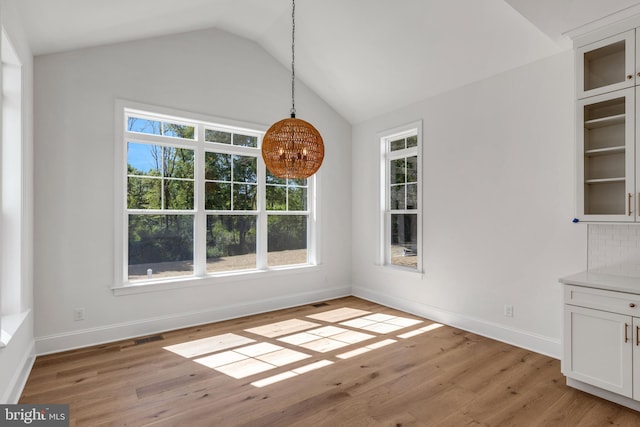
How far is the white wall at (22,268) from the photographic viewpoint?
2334mm

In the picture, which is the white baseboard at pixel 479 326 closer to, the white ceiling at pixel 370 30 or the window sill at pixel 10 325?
the white ceiling at pixel 370 30

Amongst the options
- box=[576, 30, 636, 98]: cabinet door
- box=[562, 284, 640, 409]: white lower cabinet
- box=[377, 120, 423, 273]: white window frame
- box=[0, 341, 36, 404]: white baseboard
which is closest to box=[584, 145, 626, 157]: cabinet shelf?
box=[576, 30, 636, 98]: cabinet door

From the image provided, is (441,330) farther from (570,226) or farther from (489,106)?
(489,106)

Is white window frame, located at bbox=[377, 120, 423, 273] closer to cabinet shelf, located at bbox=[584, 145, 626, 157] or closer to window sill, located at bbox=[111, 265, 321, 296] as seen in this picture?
window sill, located at bbox=[111, 265, 321, 296]

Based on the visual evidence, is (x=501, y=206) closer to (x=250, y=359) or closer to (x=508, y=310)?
(x=508, y=310)

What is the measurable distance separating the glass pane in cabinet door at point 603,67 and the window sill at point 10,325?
4720 mm

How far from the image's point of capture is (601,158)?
2.86 meters

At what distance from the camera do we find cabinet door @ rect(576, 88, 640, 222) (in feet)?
8.79

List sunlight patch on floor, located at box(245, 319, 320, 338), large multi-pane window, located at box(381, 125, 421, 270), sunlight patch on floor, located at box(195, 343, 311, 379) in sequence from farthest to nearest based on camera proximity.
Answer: large multi-pane window, located at box(381, 125, 421, 270), sunlight patch on floor, located at box(245, 319, 320, 338), sunlight patch on floor, located at box(195, 343, 311, 379)

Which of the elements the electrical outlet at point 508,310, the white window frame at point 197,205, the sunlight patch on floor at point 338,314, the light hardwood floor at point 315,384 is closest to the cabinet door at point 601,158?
the electrical outlet at point 508,310

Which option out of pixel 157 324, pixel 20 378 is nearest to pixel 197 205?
pixel 157 324

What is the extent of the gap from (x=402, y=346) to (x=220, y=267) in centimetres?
247

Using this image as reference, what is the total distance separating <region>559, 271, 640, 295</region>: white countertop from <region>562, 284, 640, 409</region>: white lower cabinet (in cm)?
4

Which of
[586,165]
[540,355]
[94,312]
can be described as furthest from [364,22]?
[94,312]
